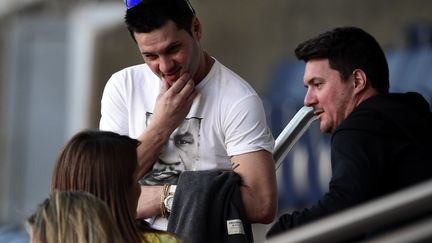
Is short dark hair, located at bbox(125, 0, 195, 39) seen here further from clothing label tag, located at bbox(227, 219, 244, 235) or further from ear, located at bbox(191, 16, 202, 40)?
clothing label tag, located at bbox(227, 219, 244, 235)

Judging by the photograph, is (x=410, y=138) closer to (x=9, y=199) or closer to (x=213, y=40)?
(x=213, y=40)

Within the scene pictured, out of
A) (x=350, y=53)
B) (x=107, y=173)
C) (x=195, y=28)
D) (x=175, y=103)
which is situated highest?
(x=195, y=28)

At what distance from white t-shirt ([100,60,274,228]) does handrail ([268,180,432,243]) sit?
1396 mm

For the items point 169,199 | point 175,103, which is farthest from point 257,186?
point 175,103

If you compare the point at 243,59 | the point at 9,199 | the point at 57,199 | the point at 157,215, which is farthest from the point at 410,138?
the point at 9,199

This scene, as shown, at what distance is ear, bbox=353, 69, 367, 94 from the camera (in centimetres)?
396

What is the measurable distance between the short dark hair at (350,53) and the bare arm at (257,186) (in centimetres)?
41

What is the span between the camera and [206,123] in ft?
12.9

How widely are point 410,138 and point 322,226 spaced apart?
1.33 metres

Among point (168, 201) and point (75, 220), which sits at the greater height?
point (75, 220)

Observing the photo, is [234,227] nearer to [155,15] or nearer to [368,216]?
[155,15]

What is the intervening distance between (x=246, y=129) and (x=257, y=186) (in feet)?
0.64

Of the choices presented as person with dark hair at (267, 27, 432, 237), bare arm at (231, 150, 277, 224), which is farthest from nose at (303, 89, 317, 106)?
bare arm at (231, 150, 277, 224)

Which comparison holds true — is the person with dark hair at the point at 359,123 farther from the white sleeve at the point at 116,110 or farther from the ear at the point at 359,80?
the white sleeve at the point at 116,110
